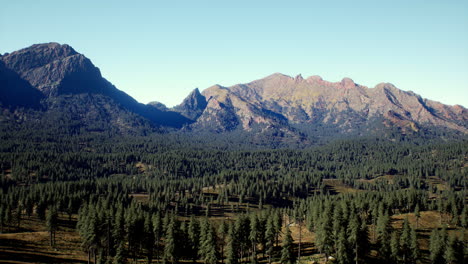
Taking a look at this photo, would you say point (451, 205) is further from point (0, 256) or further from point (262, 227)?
point (0, 256)

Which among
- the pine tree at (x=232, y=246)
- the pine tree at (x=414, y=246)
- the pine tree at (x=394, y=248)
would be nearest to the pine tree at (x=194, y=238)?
the pine tree at (x=232, y=246)

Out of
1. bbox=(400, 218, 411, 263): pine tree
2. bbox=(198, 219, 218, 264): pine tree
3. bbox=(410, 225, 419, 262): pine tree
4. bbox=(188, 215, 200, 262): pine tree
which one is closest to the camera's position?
bbox=(198, 219, 218, 264): pine tree

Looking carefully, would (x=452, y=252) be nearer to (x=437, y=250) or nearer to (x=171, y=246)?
(x=437, y=250)

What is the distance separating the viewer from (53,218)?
9500 centimetres

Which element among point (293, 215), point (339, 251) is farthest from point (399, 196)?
point (339, 251)

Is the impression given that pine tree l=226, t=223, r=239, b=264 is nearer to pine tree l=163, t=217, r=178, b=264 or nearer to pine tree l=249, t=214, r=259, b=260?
pine tree l=249, t=214, r=259, b=260

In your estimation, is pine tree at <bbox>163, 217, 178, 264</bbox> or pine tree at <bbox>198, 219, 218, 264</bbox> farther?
pine tree at <bbox>163, 217, 178, 264</bbox>

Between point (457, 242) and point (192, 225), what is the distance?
77.7m

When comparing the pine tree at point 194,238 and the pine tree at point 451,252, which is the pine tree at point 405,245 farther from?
the pine tree at point 194,238

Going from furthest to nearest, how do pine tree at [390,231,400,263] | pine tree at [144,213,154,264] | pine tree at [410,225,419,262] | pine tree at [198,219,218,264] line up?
1. pine tree at [144,213,154,264]
2. pine tree at [410,225,419,262]
3. pine tree at [390,231,400,263]
4. pine tree at [198,219,218,264]

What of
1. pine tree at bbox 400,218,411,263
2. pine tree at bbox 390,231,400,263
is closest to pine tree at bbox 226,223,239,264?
pine tree at bbox 390,231,400,263

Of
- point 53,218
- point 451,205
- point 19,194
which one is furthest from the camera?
point 19,194

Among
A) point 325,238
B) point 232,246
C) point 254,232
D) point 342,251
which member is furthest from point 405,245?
point 232,246

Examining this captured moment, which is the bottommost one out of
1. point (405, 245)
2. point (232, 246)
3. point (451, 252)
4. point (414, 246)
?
point (451, 252)
